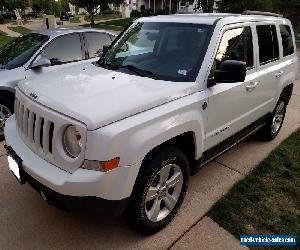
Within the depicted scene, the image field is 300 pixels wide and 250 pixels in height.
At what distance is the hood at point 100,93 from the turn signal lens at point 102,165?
26 centimetres

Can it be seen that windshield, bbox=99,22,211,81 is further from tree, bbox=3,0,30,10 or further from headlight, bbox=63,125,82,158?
tree, bbox=3,0,30,10

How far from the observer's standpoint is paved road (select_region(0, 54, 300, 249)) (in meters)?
3.12

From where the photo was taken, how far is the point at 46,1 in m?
61.8

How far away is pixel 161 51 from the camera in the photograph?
3719 millimetres

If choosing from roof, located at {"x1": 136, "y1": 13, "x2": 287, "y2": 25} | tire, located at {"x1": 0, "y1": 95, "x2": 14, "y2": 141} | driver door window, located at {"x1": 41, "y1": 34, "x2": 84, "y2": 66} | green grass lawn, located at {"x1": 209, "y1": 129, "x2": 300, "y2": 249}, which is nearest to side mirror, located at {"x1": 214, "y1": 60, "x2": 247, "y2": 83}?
roof, located at {"x1": 136, "y1": 13, "x2": 287, "y2": 25}

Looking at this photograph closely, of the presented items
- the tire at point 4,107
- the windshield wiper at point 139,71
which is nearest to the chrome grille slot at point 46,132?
the windshield wiper at point 139,71

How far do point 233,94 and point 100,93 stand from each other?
157 cm

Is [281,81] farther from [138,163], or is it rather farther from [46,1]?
[46,1]

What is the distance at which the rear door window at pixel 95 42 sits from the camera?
6186mm

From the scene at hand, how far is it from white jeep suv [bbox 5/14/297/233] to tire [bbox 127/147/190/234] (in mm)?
10

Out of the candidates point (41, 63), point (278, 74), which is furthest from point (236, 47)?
point (41, 63)

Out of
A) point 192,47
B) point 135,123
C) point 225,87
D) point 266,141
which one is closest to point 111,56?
point 192,47

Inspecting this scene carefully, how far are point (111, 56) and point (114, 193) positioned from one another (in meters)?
1.97

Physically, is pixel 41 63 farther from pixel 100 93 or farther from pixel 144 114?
pixel 144 114
